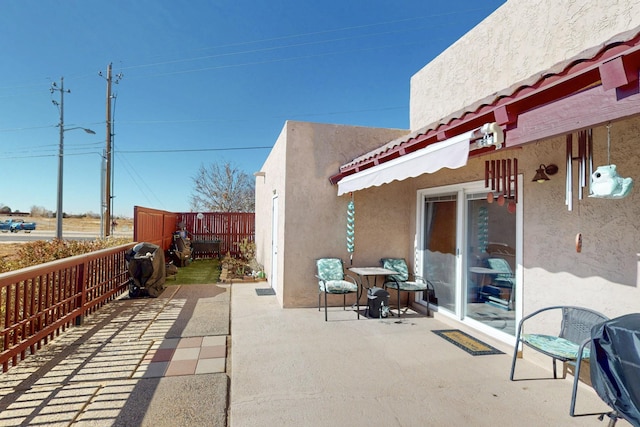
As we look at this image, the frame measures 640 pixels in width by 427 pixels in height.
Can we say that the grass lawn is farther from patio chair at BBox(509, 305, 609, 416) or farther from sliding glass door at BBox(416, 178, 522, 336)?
patio chair at BBox(509, 305, 609, 416)

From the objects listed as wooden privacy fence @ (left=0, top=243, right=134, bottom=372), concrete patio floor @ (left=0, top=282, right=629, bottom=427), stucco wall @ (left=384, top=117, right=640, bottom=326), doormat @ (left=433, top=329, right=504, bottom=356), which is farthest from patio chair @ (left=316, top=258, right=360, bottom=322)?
wooden privacy fence @ (left=0, top=243, right=134, bottom=372)

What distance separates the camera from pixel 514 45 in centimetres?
632

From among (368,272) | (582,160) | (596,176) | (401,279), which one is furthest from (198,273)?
(596,176)

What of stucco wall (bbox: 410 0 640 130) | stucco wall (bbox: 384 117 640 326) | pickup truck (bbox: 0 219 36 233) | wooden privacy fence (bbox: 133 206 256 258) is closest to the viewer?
stucco wall (bbox: 384 117 640 326)

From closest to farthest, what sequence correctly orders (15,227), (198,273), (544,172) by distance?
(544,172) < (198,273) < (15,227)

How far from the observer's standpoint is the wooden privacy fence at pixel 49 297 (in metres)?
4.95

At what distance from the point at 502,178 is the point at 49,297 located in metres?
8.48

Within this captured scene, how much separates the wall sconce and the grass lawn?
11.1 metres

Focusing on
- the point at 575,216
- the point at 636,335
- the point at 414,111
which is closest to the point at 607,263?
the point at 575,216

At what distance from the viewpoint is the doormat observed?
5.93 m

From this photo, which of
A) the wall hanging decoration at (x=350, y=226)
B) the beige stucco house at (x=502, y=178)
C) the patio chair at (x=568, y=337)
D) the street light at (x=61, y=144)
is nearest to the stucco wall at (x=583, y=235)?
the beige stucco house at (x=502, y=178)

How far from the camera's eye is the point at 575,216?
15.5 ft

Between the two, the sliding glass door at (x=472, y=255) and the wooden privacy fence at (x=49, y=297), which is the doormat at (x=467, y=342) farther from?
the wooden privacy fence at (x=49, y=297)

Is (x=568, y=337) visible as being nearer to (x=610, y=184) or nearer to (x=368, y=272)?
(x=610, y=184)
